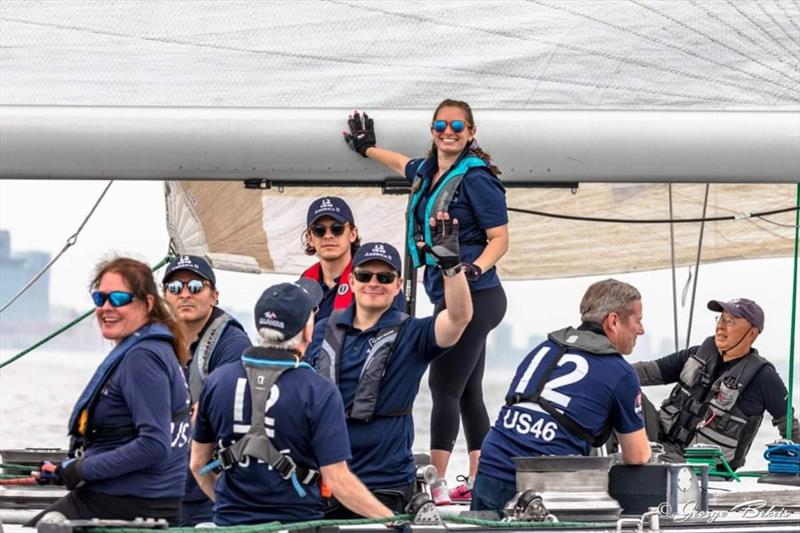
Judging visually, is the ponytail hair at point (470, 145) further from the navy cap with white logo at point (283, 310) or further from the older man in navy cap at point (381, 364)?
the navy cap with white logo at point (283, 310)

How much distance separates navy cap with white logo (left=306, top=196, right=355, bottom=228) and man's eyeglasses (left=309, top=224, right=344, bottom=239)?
2 cm

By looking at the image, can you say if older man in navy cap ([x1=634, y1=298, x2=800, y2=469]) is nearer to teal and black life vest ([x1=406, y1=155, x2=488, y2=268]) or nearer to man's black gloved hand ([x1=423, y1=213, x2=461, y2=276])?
teal and black life vest ([x1=406, y1=155, x2=488, y2=268])

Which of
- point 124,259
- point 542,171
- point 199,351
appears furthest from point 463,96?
point 124,259

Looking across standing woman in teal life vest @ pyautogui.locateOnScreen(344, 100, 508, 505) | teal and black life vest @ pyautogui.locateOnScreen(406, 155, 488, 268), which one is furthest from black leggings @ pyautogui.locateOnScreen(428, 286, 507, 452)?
teal and black life vest @ pyautogui.locateOnScreen(406, 155, 488, 268)

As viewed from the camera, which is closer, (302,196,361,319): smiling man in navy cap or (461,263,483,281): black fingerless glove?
(461,263,483,281): black fingerless glove

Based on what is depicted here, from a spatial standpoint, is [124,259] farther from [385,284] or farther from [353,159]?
[353,159]

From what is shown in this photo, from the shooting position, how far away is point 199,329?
4887 millimetres

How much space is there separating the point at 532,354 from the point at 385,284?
1.68ft

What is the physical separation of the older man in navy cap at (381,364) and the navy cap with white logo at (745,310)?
247 centimetres

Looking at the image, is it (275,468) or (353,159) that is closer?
(275,468)

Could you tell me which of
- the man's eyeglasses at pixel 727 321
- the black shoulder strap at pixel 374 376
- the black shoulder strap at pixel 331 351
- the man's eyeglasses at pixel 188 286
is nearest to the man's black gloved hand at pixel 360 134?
the man's eyeglasses at pixel 188 286

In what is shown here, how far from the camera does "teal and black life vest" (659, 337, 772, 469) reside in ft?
21.1

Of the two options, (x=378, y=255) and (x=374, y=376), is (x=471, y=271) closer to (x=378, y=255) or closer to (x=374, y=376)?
(x=378, y=255)

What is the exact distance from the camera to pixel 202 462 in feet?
13.5
